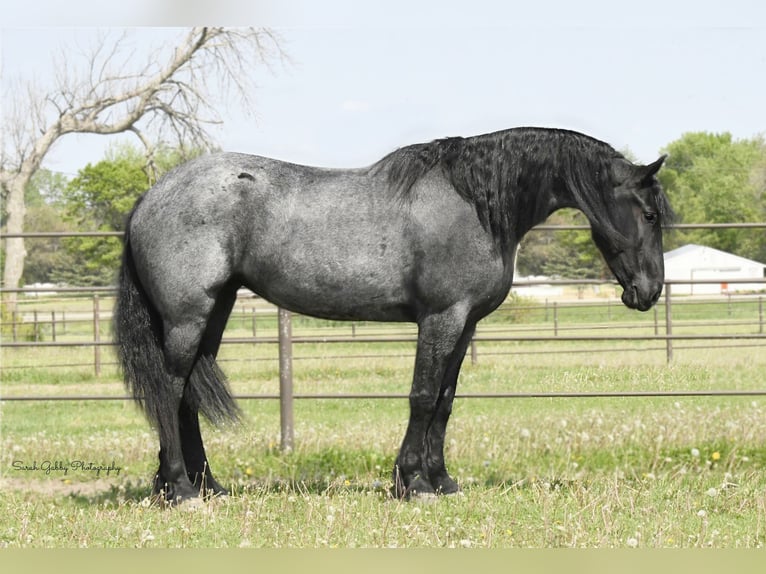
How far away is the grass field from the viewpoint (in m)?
4.59

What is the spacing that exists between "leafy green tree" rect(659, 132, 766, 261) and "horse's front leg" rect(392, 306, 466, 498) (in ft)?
144

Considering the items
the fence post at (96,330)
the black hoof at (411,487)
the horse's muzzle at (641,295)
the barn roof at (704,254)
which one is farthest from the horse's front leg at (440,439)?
the barn roof at (704,254)

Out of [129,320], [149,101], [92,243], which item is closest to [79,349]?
[149,101]

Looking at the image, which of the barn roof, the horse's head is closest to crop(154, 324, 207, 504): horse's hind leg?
the horse's head

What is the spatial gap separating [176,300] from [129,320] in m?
0.37

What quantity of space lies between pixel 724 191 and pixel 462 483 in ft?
160

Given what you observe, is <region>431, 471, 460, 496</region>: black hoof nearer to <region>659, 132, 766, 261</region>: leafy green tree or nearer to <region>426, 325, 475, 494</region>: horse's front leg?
<region>426, 325, 475, 494</region>: horse's front leg

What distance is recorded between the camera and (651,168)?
5.09m

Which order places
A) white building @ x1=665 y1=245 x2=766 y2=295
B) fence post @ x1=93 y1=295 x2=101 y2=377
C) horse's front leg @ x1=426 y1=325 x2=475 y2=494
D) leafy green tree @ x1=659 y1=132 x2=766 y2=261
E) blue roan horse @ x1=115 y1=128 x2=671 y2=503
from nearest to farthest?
1. blue roan horse @ x1=115 y1=128 x2=671 y2=503
2. horse's front leg @ x1=426 y1=325 x2=475 y2=494
3. fence post @ x1=93 y1=295 x2=101 y2=377
4. leafy green tree @ x1=659 y1=132 x2=766 y2=261
5. white building @ x1=665 y1=245 x2=766 y2=295

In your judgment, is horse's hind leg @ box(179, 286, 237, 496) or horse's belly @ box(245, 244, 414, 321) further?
horse's hind leg @ box(179, 286, 237, 496)

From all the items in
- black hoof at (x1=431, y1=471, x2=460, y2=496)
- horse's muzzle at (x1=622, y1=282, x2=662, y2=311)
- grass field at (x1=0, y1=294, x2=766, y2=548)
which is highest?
horse's muzzle at (x1=622, y1=282, x2=662, y2=311)

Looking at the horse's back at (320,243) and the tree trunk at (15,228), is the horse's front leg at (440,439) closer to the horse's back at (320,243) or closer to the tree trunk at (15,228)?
the horse's back at (320,243)

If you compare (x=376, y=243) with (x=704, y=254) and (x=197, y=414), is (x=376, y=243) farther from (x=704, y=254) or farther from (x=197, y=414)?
(x=704, y=254)

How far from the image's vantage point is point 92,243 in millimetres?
39938
